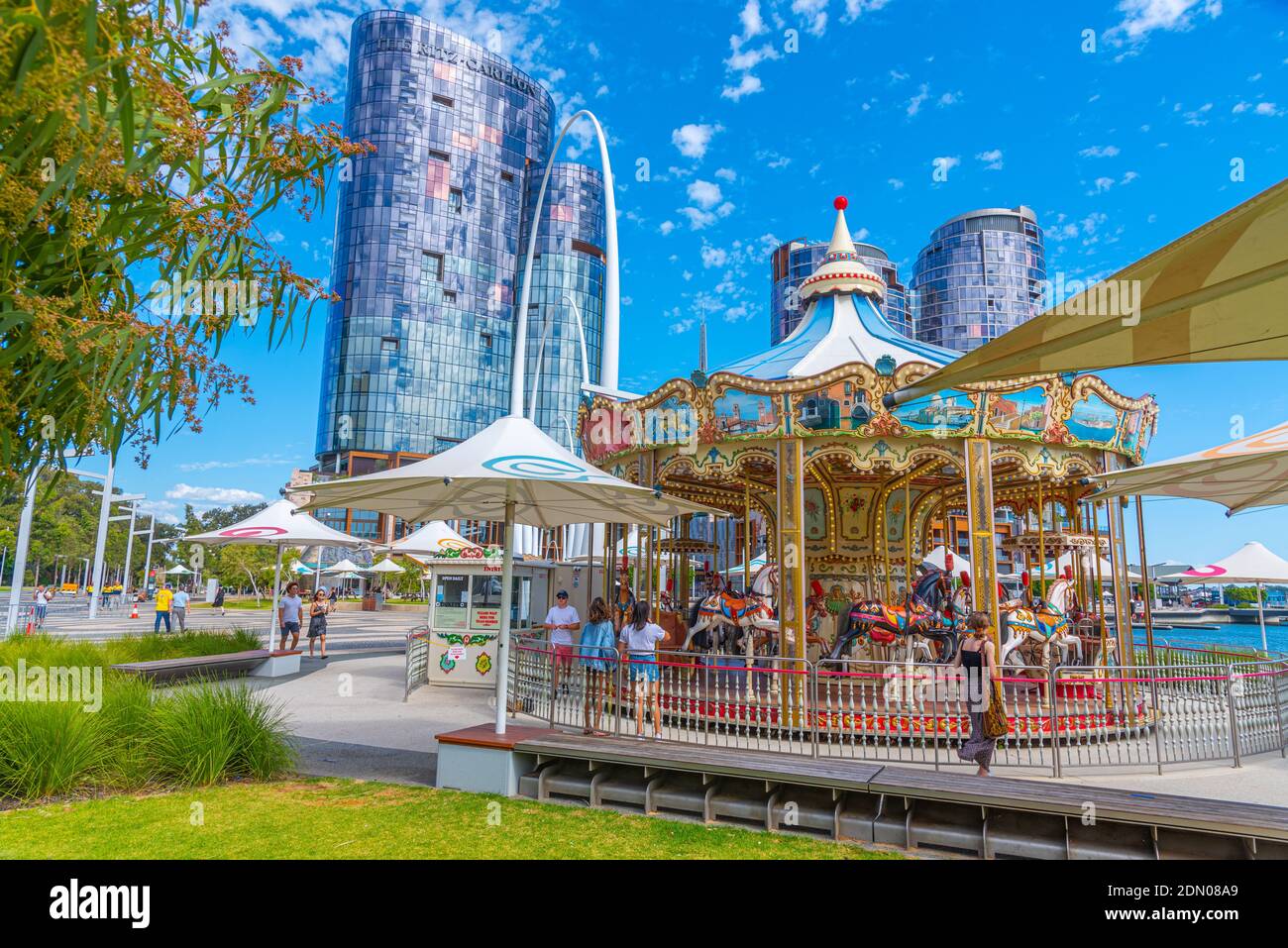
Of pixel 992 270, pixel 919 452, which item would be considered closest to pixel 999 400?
pixel 919 452

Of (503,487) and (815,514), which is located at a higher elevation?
(815,514)

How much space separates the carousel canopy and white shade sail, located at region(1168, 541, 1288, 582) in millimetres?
19061

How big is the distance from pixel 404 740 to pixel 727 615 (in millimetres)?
5130

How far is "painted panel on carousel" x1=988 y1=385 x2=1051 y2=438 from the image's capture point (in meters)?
10.6

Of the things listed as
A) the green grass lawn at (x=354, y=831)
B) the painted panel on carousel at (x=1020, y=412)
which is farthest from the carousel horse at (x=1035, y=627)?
the green grass lawn at (x=354, y=831)

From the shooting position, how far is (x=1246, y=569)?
19000 millimetres

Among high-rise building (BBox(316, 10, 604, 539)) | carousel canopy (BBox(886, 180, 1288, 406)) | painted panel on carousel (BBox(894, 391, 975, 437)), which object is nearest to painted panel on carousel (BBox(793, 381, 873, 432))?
painted panel on carousel (BBox(894, 391, 975, 437))

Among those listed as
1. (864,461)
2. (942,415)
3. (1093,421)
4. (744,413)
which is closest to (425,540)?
(744,413)

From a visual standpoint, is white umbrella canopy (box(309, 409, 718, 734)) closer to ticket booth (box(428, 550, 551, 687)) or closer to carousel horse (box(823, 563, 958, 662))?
carousel horse (box(823, 563, 958, 662))

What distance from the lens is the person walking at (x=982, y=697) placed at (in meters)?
7.34

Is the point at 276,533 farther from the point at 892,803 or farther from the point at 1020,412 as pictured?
the point at 1020,412

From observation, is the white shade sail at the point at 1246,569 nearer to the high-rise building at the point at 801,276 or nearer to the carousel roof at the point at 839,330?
the carousel roof at the point at 839,330

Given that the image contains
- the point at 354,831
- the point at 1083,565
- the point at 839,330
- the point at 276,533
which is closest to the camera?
the point at 354,831
